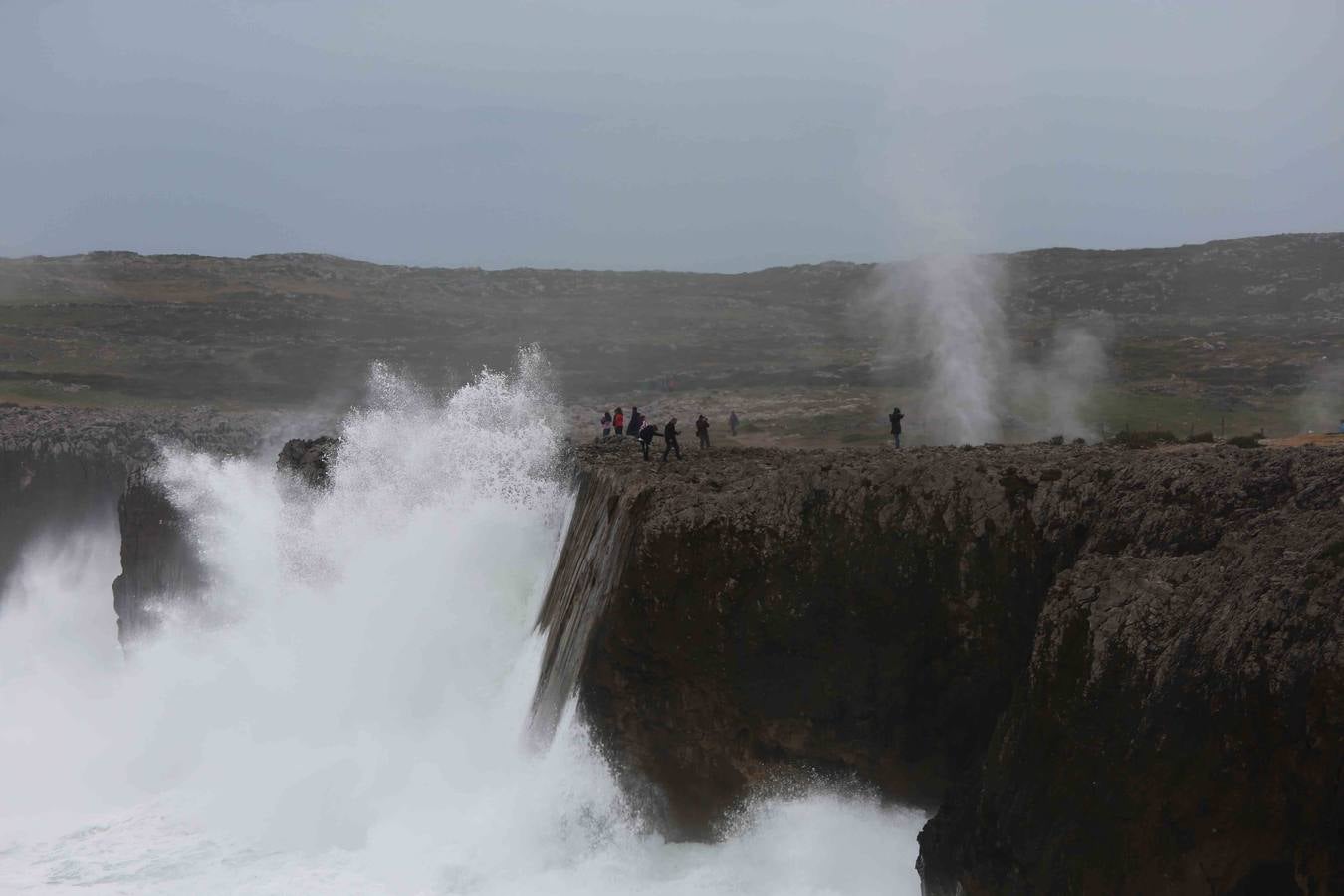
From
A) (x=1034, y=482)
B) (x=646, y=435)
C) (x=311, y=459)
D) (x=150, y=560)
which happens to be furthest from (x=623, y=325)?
(x=1034, y=482)

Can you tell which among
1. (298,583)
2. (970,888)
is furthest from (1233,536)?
(298,583)

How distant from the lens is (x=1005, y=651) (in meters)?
14.9

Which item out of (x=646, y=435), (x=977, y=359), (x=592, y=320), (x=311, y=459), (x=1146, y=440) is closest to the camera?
(x=1146, y=440)

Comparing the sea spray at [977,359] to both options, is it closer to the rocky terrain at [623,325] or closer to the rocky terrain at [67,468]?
the rocky terrain at [623,325]

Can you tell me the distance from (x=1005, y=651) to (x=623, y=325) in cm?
7717

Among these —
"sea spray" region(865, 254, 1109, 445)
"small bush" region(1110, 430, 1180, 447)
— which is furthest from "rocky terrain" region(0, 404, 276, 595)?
"small bush" region(1110, 430, 1180, 447)

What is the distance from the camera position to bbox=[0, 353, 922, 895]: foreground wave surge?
16.1 metres

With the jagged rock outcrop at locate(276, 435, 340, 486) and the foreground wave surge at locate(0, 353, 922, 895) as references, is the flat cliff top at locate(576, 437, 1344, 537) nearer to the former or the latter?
the foreground wave surge at locate(0, 353, 922, 895)

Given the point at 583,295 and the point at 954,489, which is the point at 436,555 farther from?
the point at 583,295

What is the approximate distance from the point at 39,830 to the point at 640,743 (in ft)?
38.2

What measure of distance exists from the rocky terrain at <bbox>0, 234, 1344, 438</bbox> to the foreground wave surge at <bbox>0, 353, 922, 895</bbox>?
24.3 m

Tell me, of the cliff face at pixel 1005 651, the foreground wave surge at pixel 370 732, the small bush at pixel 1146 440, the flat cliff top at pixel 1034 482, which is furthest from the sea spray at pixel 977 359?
the cliff face at pixel 1005 651

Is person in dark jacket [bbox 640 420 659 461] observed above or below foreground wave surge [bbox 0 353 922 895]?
above

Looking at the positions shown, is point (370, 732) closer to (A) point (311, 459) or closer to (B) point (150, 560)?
(A) point (311, 459)
